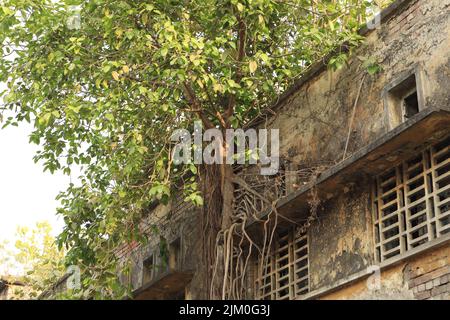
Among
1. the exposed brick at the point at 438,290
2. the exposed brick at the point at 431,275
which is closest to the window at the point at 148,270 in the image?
the exposed brick at the point at 431,275

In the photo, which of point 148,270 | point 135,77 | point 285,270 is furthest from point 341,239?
point 148,270

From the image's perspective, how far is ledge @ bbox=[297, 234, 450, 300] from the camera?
6.73 metres

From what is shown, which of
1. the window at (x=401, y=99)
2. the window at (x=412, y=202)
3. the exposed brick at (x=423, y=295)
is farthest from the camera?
the window at (x=401, y=99)

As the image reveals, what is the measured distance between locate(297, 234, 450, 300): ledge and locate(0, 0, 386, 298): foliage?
1578 mm

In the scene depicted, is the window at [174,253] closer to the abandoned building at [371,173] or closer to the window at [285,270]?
the abandoned building at [371,173]

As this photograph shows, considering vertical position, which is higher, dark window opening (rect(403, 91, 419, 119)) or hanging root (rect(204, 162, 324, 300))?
dark window opening (rect(403, 91, 419, 119))

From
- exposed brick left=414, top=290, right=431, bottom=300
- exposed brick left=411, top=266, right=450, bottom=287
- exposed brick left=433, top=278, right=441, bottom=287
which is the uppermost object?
exposed brick left=411, top=266, right=450, bottom=287

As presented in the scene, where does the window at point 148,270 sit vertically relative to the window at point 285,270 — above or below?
above

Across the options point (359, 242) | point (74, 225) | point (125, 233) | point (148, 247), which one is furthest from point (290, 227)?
point (148, 247)

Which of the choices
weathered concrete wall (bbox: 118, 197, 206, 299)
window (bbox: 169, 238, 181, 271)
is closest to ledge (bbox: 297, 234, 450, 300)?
weathered concrete wall (bbox: 118, 197, 206, 299)

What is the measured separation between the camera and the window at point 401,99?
7.77 m

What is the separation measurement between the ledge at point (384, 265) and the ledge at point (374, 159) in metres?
0.95

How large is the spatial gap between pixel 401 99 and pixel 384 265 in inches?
68.5

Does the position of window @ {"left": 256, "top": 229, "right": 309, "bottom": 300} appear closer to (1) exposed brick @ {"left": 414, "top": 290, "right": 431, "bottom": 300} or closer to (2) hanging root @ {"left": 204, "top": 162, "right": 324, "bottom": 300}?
(2) hanging root @ {"left": 204, "top": 162, "right": 324, "bottom": 300}
